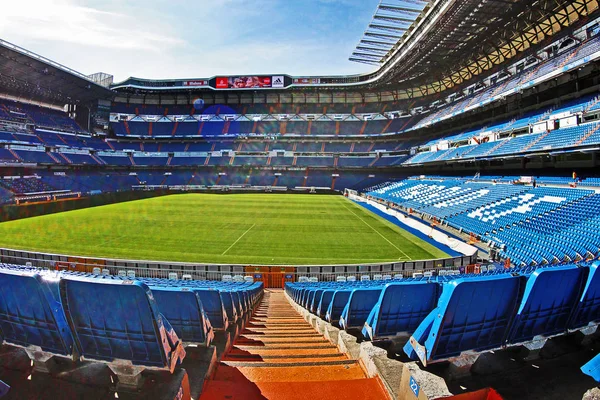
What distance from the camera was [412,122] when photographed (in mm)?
60156

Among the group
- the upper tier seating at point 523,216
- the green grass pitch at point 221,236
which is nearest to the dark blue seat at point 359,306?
the upper tier seating at point 523,216

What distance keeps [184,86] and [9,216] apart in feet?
145

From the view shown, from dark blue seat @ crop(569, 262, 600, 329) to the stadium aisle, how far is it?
2.47m

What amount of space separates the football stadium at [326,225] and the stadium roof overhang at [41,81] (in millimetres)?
405

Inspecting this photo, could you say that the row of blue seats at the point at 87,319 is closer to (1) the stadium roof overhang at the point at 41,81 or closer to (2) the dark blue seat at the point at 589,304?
(2) the dark blue seat at the point at 589,304

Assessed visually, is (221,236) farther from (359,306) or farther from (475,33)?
(475,33)

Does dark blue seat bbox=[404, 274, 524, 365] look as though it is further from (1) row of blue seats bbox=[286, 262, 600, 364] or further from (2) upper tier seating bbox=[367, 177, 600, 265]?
(2) upper tier seating bbox=[367, 177, 600, 265]

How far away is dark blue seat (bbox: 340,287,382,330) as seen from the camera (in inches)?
191

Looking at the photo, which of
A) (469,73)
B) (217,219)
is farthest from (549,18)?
(217,219)

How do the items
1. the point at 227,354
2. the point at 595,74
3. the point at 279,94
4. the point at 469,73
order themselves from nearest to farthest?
the point at 227,354
the point at 595,74
the point at 469,73
the point at 279,94

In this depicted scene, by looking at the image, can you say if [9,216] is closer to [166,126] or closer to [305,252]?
[305,252]

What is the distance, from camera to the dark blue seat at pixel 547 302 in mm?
3369

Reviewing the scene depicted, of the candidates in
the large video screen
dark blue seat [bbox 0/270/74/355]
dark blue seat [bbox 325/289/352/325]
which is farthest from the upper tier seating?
the large video screen

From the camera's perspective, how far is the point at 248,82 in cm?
6656
